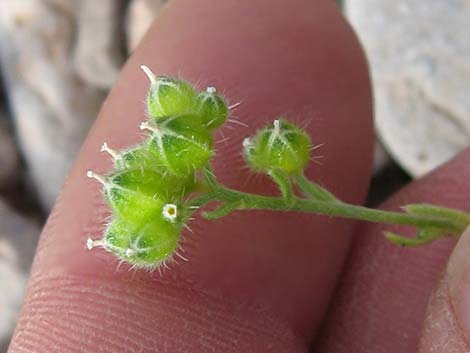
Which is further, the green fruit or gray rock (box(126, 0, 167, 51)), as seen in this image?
gray rock (box(126, 0, 167, 51))

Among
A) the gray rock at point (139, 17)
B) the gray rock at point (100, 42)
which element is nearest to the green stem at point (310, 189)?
the gray rock at point (139, 17)

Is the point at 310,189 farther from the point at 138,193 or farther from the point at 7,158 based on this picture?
the point at 7,158

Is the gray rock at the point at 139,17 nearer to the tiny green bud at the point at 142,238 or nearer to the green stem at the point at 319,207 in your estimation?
the green stem at the point at 319,207

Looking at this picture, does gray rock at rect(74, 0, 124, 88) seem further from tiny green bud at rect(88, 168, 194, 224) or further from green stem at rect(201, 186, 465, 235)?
tiny green bud at rect(88, 168, 194, 224)

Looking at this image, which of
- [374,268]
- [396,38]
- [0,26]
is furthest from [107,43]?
[374,268]

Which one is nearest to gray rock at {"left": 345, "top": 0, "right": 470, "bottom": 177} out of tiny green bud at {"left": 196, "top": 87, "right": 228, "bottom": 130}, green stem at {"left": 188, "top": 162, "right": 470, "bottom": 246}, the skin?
the skin
